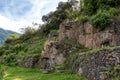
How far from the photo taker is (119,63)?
13.6m

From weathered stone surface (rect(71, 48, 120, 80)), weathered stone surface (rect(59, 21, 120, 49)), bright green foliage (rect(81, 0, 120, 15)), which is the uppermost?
bright green foliage (rect(81, 0, 120, 15))

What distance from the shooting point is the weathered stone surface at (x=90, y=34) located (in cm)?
2158

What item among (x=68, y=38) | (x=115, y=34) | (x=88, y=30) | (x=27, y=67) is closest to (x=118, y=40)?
(x=115, y=34)

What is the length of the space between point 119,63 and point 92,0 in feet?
55.5

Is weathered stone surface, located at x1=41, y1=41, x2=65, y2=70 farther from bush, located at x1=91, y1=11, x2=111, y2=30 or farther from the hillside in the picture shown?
bush, located at x1=91, y1=11, x2=111, y2=30

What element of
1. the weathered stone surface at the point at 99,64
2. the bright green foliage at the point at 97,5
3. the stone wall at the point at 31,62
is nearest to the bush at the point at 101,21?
the weathered stone surface at the point at 99,64

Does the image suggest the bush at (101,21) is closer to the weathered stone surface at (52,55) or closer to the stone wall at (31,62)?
the weathered stone surface at (52,55)

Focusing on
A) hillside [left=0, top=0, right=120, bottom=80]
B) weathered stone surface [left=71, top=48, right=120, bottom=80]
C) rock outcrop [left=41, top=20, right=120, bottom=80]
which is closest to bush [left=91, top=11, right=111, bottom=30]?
hillside [left=0, top=0, right=120, bottom=80]

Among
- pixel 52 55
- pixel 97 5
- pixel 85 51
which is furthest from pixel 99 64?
pixel 97 5

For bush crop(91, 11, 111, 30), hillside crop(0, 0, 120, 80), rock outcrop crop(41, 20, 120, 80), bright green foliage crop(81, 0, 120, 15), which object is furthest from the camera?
bright green foliage crop(81, 0, 120, 15)

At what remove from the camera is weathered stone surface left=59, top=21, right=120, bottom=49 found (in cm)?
2158

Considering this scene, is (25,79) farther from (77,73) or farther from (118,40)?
(118,40)

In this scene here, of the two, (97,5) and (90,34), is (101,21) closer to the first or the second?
(90,34)

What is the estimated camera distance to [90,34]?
78.9 ft
